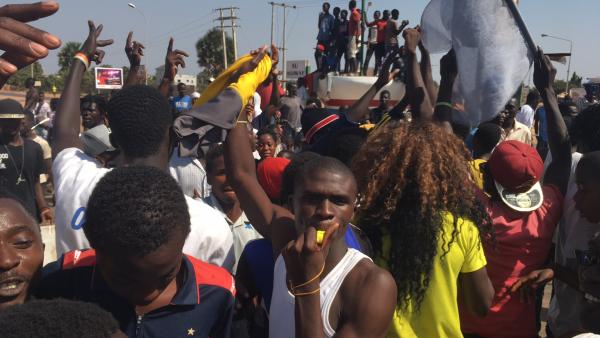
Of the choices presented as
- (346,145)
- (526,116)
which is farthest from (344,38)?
(346,145)

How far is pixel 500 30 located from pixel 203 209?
8.04 feet

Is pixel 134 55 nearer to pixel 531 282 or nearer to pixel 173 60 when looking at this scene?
pixel 173 60

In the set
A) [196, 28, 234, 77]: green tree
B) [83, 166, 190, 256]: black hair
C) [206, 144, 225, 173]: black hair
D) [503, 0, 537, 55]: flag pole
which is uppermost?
[503, 0, 537, 55]: flag pole

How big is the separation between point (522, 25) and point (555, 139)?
85 centimetres

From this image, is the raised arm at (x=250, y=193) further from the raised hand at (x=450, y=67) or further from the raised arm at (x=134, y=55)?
the raised hand at (x=450, y=67)

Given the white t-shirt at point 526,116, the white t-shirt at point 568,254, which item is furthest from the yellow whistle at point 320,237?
the white t-shirt at point 526,116

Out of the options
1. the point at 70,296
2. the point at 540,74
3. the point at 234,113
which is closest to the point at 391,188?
the point at 234,113

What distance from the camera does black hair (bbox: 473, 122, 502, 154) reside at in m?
4.16

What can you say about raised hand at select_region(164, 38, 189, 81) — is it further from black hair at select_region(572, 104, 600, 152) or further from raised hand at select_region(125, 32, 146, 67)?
black hair at select_region(572, 104, 600, 152)

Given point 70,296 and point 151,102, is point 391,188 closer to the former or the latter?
point 151,102

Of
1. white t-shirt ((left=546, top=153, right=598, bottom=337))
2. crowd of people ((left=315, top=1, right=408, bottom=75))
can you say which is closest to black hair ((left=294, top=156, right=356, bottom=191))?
white t-shirt ((left=546, top=153, right=598, bottom=337))

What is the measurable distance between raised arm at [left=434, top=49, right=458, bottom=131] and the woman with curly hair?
3.45 feet

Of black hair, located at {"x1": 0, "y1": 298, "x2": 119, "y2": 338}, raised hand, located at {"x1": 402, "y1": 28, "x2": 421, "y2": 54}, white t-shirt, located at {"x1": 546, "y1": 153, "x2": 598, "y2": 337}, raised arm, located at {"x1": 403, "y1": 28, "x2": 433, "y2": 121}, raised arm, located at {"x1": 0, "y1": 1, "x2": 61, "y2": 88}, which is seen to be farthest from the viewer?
raised hand, located at {"x1": 402, "y1": 28, "x2": 421, "y2": 54}

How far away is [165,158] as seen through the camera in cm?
215
